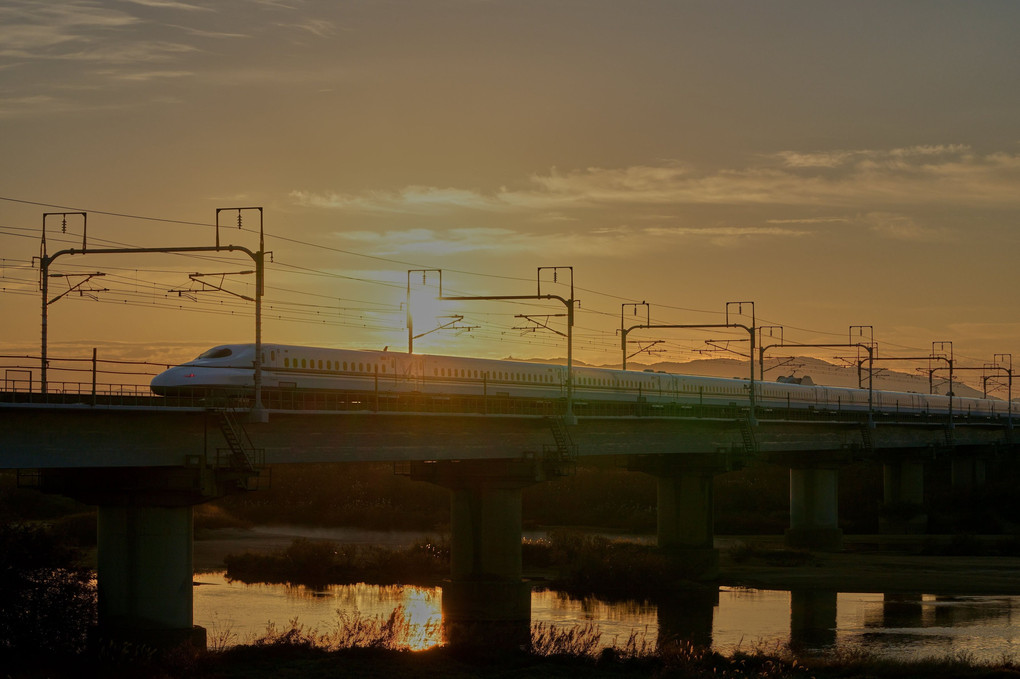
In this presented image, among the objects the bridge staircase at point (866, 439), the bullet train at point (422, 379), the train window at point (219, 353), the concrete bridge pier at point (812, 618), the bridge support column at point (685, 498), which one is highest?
the train window at point (219, 353)

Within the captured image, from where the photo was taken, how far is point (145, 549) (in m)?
40.8

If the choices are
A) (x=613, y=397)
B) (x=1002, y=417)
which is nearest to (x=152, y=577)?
(x=613, y=397)

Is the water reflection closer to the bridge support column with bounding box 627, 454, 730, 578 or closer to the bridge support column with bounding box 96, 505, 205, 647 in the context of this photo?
the bridge support column with bounding box 627, 454, 730, 578

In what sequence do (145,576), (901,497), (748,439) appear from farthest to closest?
(901,497), (748,439), (145,576)

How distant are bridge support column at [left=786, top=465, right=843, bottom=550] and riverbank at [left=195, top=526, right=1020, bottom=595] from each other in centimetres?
171

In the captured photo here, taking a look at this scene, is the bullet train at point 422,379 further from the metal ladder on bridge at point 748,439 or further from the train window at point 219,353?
the metal ladder on bridge at point 748,439

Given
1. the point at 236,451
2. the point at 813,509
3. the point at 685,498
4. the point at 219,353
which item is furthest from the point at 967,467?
the point at 236,451

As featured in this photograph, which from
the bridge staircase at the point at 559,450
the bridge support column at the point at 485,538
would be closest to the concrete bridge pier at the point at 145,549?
the bridge support column at the point at 485,538

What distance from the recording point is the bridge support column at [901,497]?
114 meters

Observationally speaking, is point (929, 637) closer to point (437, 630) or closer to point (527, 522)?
point (437, 630)

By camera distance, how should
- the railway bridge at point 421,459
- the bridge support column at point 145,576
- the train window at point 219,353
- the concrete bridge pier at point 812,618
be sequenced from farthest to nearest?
1. the train window at point 219,353
2. the concrete bridge pier at point 812,618
3. the bridge support column at point 145,576
4. the railway bridge at point 421,459

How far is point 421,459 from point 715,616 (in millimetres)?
18082

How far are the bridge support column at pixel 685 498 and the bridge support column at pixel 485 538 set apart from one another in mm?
19526

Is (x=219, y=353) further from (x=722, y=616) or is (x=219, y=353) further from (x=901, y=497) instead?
(x=901, y=497)
